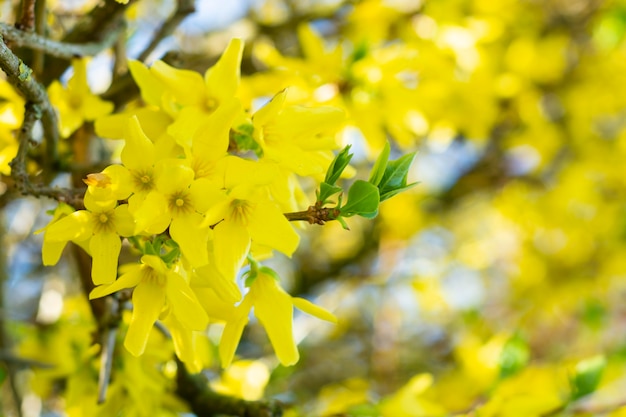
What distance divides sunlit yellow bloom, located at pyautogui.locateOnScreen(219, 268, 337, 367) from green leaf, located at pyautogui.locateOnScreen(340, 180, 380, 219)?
197 mm

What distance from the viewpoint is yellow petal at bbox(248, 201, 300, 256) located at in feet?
2.68

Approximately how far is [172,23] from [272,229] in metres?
0.56

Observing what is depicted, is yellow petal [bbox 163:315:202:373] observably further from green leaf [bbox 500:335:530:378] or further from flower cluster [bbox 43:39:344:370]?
green leaf [bbox 500:335:530:378]

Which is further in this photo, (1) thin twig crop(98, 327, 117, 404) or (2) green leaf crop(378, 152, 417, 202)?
(1) thin twig crop(98, 327, 117, 404)

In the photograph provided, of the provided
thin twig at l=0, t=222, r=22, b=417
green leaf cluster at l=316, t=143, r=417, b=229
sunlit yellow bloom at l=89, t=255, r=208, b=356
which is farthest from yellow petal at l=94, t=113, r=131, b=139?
thin twig at l=0, t=222, r=22, b=417

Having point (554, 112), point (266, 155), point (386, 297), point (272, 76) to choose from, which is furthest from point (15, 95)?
point (554, 112)

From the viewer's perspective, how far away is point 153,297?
2.80 feet

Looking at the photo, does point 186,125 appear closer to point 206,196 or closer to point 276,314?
point 206,196

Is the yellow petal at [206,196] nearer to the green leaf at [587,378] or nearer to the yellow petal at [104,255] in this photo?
the yellow petal at [104,255]

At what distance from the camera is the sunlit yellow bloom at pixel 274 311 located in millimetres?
932

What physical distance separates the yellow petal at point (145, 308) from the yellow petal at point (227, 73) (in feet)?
1.05

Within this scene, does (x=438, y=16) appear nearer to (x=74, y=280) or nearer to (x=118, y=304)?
(x=118, y=304)

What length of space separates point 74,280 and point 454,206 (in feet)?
5.72

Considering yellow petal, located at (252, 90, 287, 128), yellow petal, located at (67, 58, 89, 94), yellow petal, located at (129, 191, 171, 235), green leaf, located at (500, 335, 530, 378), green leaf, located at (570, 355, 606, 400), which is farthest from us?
green leaf, located at (500, 335, 530, 378)
